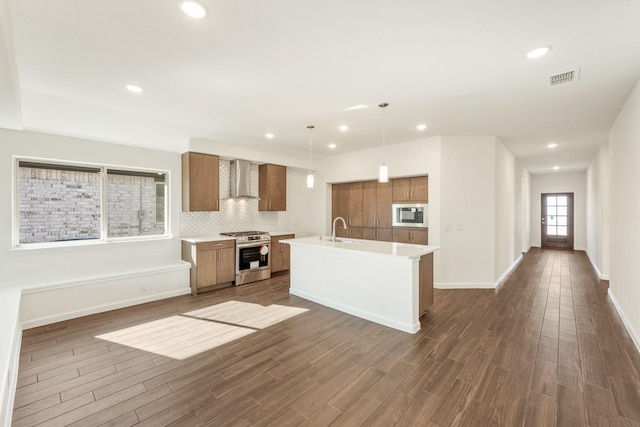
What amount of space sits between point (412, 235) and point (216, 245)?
150 inches

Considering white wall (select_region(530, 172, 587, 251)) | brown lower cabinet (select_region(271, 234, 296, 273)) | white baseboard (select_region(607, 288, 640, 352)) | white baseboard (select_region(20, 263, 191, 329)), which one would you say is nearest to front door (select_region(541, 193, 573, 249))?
Result: white wall (select_region(530, 172, 587, 251))

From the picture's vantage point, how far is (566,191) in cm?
977

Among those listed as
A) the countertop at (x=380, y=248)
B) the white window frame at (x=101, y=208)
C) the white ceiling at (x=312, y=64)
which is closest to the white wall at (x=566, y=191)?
the white ceiling at (x=312, y=64)

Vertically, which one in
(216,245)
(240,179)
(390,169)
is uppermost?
(390,169)

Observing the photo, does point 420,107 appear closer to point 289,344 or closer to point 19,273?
point 289,344

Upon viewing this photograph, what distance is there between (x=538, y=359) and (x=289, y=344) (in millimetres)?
2476

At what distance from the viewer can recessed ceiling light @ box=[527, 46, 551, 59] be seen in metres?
2.34

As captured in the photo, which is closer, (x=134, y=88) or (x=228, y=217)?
(x=134, y=88)

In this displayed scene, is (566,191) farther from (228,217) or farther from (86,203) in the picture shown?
(86,203)

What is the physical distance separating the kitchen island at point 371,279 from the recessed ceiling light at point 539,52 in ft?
7.15

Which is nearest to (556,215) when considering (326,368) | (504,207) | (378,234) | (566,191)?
(566,191)

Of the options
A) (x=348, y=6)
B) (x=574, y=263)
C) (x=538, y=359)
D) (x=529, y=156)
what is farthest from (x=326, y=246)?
(x=574, y=263)

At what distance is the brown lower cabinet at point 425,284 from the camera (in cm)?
356

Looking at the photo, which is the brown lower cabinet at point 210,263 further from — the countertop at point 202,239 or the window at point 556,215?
the window at point 556,215
